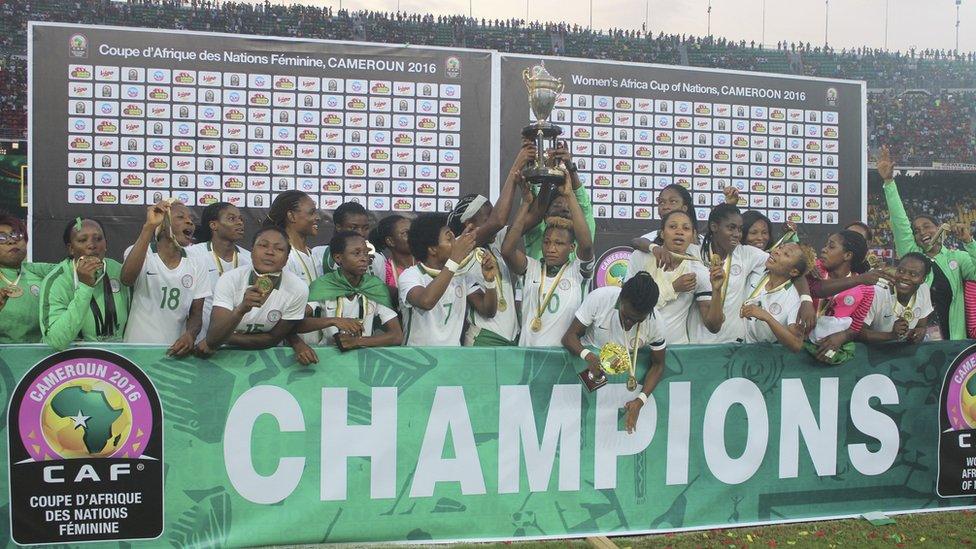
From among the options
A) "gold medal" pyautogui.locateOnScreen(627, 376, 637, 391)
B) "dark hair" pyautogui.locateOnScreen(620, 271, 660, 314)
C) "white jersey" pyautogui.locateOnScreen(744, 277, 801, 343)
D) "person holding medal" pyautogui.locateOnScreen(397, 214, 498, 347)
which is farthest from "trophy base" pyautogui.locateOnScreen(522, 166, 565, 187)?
"white jersey" pyautogui.locateOnScreen(744, 277, 801, 343)

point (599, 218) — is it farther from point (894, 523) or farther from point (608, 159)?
point (894, 523)

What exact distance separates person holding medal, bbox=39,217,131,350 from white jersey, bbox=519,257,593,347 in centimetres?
248

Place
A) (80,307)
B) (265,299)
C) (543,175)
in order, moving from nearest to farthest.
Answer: (80,307) < (265,299) < (543,175)

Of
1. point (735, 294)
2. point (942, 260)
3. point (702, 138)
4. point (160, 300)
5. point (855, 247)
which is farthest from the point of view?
point (702, 138)

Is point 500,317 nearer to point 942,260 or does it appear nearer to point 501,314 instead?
point 501,314

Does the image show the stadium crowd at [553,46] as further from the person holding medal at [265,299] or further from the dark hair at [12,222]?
the person holding medal at [265,299]

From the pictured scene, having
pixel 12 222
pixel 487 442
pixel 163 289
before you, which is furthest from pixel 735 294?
pixel 12 222

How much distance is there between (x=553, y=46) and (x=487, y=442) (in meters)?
21.1

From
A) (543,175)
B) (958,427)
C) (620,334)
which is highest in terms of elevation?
(543,175)

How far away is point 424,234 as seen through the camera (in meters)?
5.13

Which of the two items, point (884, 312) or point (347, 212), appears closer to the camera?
point (884, 312)

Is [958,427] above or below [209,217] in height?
below

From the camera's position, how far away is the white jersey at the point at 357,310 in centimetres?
486

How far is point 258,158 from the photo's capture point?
8.70 meters
